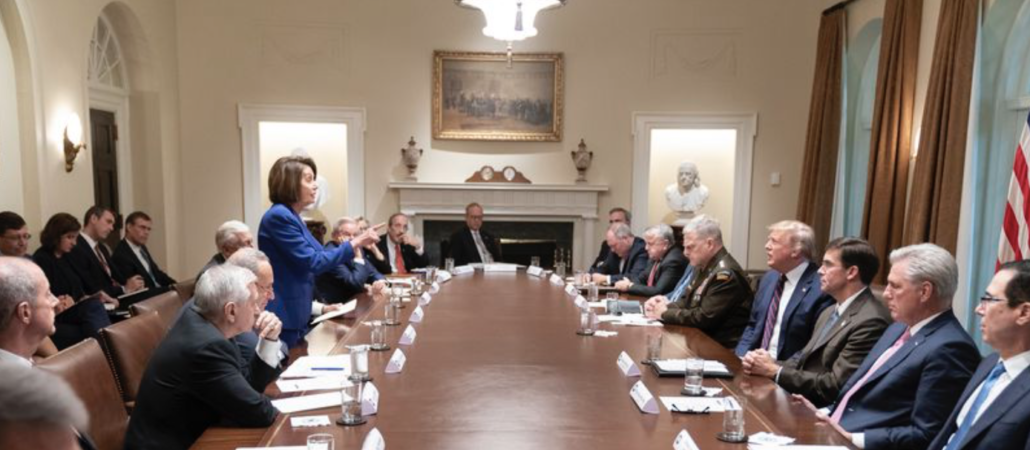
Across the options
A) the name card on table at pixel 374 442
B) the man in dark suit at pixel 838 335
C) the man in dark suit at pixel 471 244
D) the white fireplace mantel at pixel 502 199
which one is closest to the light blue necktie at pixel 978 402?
the man in dark suit at pixel 838 335

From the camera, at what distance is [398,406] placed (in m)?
2.29

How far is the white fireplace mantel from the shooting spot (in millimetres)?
8516

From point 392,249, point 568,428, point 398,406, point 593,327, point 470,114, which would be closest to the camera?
point 568,428

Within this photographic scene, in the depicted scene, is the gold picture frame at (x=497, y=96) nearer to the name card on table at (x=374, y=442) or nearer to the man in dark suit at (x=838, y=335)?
the man in dark suit at (x=838, y=335)

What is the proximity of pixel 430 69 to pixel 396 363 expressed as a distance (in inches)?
248

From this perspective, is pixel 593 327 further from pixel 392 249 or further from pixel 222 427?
pixel 392 249

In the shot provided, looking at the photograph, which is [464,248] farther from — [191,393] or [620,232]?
[191,393]

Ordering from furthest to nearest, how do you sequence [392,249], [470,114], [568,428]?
[470,114] → [392,249] → [568,428]

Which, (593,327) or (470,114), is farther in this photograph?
(470,114)

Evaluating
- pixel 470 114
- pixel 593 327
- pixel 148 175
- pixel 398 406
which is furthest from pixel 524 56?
pixel 398 406

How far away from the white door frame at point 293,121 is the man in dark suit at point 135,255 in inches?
88.1

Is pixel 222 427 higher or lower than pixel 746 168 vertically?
lower

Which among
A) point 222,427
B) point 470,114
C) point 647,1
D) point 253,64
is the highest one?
point 647,1

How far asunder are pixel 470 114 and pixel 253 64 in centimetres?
259
